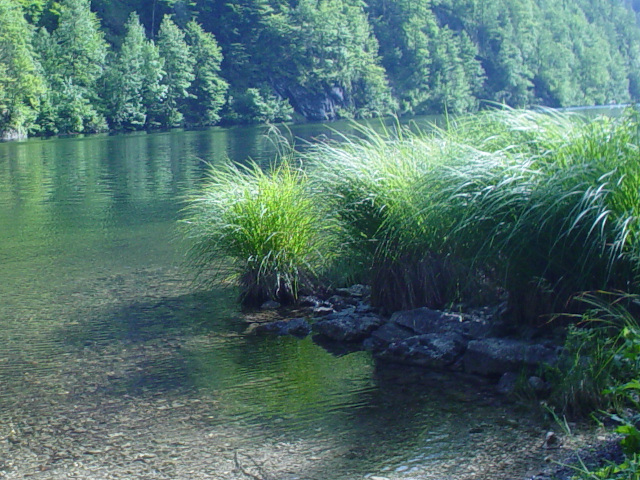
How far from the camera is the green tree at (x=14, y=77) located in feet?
182

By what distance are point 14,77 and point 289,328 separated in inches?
2123


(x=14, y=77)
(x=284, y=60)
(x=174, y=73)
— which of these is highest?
(x=284, y=60)

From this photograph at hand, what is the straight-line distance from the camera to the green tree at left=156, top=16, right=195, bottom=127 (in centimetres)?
7200

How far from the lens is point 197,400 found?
254 inches

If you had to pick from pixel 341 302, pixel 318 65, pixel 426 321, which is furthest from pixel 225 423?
pixel 318 65

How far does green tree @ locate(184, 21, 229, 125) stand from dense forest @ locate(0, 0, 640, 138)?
0.46ft

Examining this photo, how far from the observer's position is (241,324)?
8672 millimetres

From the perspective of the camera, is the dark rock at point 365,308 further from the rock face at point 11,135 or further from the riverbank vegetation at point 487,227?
the rock face at point 11,135

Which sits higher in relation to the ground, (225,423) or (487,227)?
(487,227)

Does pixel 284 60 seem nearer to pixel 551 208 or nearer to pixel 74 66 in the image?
pixel 74 66

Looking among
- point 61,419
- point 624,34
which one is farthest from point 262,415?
point 624,34

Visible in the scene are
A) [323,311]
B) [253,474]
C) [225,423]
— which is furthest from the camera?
[323,311]

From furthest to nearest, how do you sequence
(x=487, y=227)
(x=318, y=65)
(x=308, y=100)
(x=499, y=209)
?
(x=318, y=65) → (x=308, y=100) → (x=487, y=227) → (x=499, y=209)

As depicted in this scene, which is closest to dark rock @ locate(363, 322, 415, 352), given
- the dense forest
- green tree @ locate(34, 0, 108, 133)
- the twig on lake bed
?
the twig on lake bed
